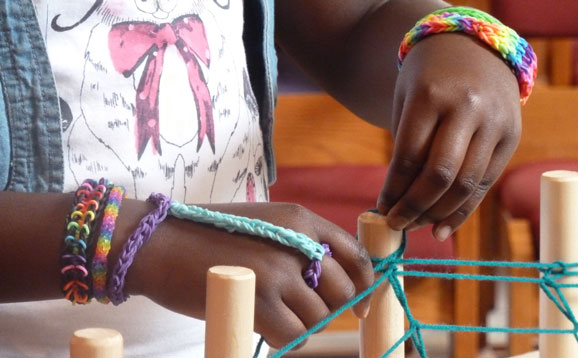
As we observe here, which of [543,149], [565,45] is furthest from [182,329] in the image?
[565,45]

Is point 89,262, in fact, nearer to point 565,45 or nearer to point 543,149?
point 543,149

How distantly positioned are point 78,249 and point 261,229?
0.28 ft

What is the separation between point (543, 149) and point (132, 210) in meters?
1.09

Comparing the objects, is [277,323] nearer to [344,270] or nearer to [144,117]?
[344,270]

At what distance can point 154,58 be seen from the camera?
22.6 inches

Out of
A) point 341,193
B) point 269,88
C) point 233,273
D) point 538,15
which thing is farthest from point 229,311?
point 538,15

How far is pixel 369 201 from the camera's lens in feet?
4.03

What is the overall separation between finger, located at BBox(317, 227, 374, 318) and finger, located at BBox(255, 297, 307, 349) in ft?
0.06

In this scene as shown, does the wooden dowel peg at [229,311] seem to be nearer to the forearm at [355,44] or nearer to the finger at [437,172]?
the finger at [437,172]

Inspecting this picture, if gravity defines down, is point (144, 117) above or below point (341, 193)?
above

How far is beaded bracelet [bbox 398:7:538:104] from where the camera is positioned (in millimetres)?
519

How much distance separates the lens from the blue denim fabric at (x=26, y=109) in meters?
0.51

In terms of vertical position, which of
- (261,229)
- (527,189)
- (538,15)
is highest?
(538,15)

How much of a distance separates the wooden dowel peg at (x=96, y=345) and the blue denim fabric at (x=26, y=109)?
204mm
